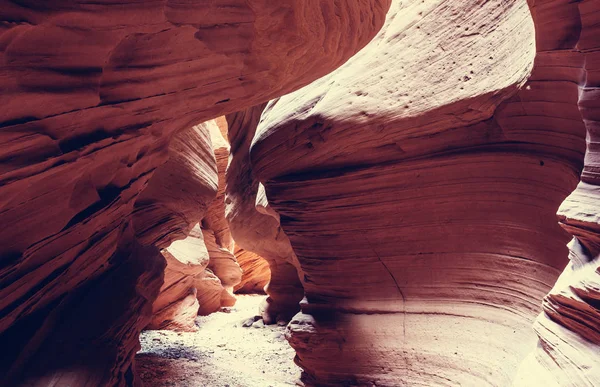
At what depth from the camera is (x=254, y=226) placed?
966 centimetres

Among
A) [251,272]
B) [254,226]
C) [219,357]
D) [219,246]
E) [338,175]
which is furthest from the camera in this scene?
[251,272]

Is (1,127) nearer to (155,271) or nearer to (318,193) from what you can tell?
(155,271)

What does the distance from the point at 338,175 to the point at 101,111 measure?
9.59ft

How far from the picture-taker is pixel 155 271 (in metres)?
4.37

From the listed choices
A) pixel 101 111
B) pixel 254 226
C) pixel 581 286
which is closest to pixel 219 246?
pixel 254 226

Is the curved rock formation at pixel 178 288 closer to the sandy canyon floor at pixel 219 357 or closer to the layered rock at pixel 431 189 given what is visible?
the sandy canyon floor at pixel 219 357

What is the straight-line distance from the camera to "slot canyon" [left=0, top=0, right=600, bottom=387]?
233 centimetres

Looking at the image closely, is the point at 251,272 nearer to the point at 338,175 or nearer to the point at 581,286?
the point at 338,175

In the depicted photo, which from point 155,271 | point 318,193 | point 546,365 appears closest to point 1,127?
point 155,271

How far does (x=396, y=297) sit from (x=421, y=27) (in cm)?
300

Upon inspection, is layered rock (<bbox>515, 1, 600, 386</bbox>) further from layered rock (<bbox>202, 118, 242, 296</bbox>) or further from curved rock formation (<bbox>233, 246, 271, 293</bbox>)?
curved rock formation (<bbox>233, 246, 271, 293</bbox>)

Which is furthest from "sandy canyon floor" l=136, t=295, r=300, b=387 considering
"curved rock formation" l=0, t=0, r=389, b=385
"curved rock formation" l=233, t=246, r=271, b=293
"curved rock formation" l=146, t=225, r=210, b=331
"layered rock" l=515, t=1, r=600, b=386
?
"curved rock formation" l=233, t=246, r=271, b=293

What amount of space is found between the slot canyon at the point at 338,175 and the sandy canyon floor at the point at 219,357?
18 centimetres

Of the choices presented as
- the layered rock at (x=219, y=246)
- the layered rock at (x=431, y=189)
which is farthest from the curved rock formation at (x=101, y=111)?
the layered rock at (x=219, y=246)
